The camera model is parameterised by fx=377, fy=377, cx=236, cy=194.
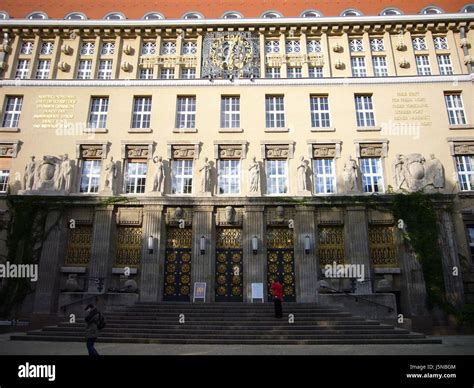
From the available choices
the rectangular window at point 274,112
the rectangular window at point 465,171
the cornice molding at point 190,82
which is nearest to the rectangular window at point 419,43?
the cornice molding at point 190,82

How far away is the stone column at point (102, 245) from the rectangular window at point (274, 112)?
38.1 feet

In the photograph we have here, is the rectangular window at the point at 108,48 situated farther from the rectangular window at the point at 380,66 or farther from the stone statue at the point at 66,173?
the rectangular window at the point at 380,66

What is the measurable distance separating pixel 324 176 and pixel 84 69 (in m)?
18.4

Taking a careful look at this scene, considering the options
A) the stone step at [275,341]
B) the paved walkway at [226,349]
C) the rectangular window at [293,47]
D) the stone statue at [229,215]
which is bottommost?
the paved walkway at [226,349]

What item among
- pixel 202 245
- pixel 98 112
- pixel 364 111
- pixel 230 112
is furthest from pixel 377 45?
pixel 98 112

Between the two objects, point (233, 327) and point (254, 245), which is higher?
point (254, 245)

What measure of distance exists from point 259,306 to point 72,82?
1957 centimetres

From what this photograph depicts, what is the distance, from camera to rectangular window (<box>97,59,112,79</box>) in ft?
87.2

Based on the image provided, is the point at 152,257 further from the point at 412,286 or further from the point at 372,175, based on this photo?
the point at 412,286

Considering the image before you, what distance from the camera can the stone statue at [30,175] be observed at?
2331cm

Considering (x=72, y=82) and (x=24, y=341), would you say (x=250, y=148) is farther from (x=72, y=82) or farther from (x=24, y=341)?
(x=24, y=341)

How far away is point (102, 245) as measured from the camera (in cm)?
2211

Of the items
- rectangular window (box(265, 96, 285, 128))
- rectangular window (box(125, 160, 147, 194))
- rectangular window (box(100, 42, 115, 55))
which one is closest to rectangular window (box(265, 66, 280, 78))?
rectangular window (box(265, 96, 285, 128))
